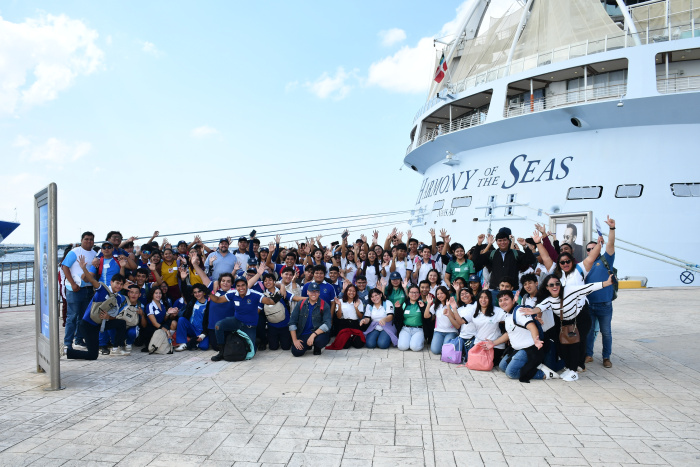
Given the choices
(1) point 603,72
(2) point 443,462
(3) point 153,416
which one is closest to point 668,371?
(2) point 443,462

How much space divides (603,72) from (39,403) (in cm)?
1832

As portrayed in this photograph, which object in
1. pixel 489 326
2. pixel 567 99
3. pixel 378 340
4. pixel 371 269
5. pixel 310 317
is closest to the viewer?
pixel 489 326

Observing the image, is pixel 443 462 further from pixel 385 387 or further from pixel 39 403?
pixel 39 403

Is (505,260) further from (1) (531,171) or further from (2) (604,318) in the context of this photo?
(1) (531,171)

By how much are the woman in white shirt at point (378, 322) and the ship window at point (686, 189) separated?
11290 mm

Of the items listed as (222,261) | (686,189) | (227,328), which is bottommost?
(227,328)

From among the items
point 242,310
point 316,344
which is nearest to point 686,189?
point 316,344

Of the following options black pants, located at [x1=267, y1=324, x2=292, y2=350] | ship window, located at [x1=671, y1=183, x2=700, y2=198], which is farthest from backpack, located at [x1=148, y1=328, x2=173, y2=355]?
ship window, located at [x1=671, y1=183, x2=700, y2=198]

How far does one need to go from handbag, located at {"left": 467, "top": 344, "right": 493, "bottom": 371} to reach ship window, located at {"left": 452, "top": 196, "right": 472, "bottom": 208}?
40.9 ft

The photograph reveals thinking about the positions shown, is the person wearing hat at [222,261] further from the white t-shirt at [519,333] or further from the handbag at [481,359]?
the white t-shirt at [519,333]

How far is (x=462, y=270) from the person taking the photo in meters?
8.52

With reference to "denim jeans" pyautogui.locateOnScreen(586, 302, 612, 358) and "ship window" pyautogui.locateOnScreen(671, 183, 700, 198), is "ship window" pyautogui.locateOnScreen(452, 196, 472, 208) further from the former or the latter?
"denim jeans" pyautogui.locateOnScreen(586, 302, 612, 358)

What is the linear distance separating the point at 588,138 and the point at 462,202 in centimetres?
486

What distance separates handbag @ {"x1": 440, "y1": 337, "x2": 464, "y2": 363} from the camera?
693cm
